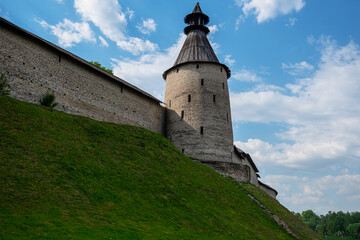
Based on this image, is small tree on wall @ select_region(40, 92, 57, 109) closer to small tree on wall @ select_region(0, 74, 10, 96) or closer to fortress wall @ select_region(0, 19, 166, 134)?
fortress wall @ select_region(0, 19, 166, 134)

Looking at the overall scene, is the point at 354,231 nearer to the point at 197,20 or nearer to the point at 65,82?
the point at 197,20

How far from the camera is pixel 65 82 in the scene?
852 inches

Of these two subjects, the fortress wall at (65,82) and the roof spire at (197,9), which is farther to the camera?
the roof spire at (197,9)

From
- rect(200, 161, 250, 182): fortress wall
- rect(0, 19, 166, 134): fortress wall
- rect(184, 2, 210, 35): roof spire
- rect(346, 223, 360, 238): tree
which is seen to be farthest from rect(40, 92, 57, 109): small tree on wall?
rect(346, 223, 360, 238): tree

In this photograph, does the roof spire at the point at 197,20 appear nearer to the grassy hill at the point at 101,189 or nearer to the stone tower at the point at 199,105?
the stone tower at the point at 199,105

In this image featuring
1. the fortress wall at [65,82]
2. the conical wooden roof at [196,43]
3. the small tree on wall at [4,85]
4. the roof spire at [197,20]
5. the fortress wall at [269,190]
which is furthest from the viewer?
the fortress wall at [269,190]

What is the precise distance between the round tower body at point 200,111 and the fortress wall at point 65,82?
9.72ft

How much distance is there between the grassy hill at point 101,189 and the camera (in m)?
9.40

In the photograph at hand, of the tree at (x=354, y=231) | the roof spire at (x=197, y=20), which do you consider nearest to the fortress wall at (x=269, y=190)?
the roof spire at (x=197, y=20)

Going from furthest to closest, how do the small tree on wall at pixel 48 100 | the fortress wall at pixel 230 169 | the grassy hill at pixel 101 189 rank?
1. the fortress wall at pixel 230 169
2. the small tree on wall at pixel 48 100
3. the grassy hill at pixel 101 189

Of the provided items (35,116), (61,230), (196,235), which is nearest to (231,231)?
Answer: (196,235)

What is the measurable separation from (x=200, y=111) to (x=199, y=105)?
66cm

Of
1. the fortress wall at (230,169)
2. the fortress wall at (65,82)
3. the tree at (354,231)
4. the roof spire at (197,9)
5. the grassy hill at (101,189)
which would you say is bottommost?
the tree at (354,231)

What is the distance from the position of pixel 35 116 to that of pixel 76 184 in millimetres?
5758
